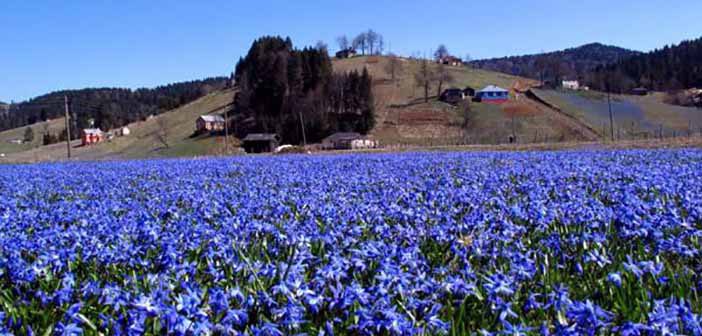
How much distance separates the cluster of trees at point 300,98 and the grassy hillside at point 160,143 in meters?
10.1

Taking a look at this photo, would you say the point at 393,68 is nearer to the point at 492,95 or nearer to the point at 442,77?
the point at 442,77

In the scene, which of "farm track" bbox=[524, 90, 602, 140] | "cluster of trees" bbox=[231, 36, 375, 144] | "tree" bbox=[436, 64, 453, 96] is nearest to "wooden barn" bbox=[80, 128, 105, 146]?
"cluster of trees" bbox=[231, 36, 375, 144]

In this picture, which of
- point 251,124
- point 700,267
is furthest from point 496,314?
point 251,124

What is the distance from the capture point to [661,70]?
559 feet

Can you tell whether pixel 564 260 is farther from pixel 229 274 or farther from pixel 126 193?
pixel 126 193

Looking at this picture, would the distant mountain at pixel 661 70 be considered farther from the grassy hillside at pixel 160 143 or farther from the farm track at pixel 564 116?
the grassy hillside at pixel 160 143

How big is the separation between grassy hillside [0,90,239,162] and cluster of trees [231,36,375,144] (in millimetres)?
10073

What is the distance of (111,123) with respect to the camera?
168750 mm

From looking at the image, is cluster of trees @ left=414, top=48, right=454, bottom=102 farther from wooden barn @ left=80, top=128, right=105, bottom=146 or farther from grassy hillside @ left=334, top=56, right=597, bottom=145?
wooden barn @ left=80, top=128, right=105, bottom=146

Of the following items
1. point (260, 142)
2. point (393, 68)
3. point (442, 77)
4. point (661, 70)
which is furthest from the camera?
point (661, 70)

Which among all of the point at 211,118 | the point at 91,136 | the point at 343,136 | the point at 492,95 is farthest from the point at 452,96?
the point at 91,136

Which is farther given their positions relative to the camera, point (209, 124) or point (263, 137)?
point (209, 124)

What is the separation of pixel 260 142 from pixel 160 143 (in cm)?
2440

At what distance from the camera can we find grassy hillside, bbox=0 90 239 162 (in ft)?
274
